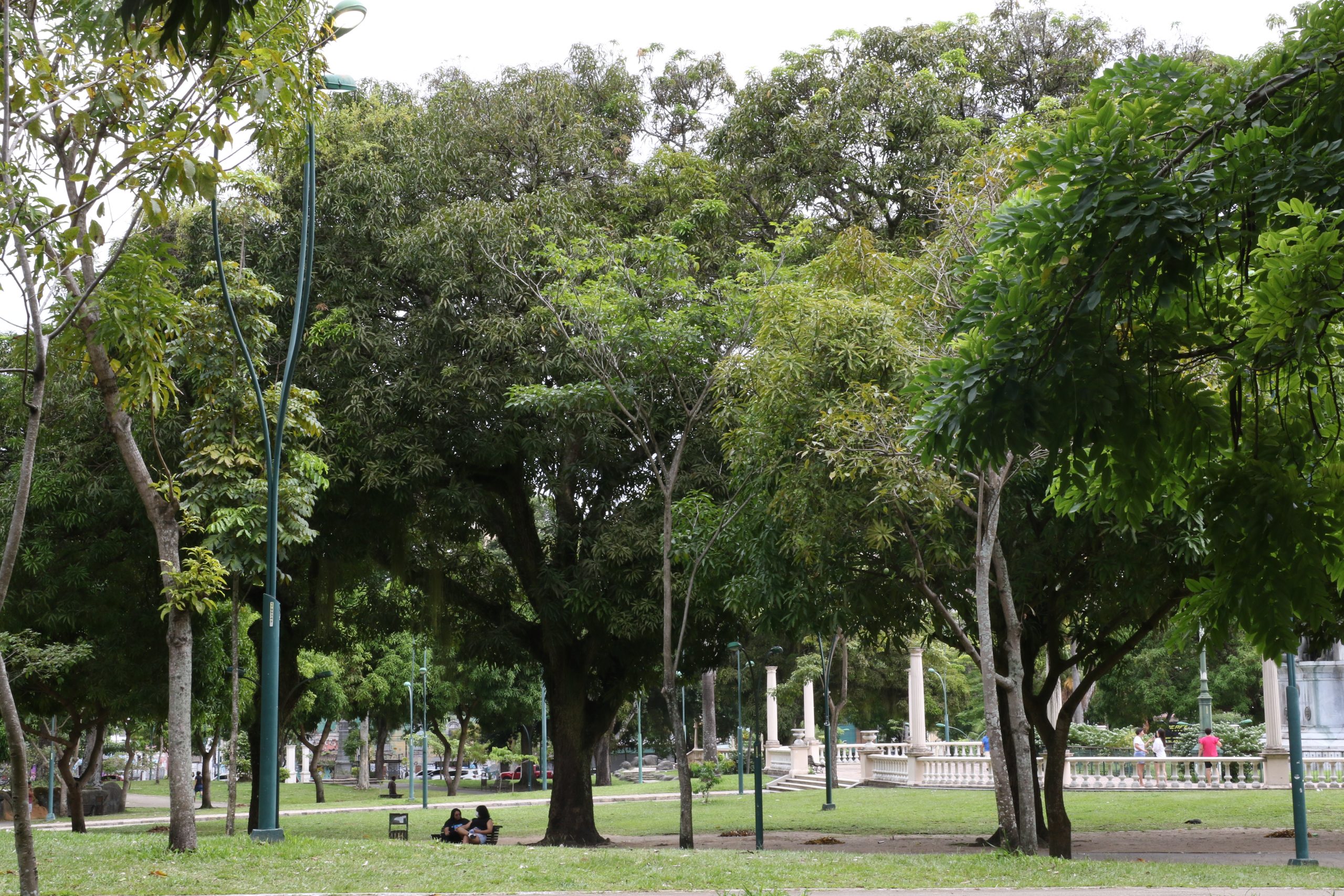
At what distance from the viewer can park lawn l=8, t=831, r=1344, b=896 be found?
10.6 metres

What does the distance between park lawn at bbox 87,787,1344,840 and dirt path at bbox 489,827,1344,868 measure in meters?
0.87

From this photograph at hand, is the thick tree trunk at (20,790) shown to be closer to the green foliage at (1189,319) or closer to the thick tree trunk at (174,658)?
the green foliage at (1189,319)

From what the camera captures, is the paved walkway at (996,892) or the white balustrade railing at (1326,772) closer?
the paved walkway at (996,892)

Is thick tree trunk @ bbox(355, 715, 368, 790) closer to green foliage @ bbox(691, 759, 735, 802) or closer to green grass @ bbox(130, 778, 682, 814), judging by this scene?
green grass @ bbox(130, 778, 682, 814)

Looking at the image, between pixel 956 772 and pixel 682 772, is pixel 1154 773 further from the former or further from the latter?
pixel 682 772

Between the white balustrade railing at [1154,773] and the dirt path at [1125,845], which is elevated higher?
the dirt path at [1125,845]

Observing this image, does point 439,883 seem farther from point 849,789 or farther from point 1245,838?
point 849,789

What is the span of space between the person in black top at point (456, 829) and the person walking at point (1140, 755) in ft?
60.3

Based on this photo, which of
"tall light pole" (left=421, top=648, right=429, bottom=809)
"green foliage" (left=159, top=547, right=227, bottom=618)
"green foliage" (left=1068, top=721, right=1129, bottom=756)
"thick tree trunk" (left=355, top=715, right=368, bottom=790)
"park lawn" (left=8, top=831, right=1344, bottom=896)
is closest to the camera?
"park lawn" (left=8, top=831, right=1344, bottom=896)

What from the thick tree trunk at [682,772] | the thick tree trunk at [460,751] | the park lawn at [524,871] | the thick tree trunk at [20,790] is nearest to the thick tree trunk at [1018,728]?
the park lawn at [524,871]

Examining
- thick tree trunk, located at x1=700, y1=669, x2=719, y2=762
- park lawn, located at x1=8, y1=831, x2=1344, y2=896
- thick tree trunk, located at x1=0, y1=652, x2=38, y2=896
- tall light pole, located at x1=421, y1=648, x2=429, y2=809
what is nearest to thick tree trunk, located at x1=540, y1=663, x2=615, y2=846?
park lawn, located at x1=8, y1=831, x2=1344, y2=896

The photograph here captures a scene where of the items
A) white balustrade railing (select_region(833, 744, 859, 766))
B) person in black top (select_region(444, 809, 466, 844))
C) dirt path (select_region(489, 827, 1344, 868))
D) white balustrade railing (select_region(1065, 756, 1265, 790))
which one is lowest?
white balustrade railing (select_region(833, 744, 859, 766))

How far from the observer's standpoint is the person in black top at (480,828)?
1983 centimetres

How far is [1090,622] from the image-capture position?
18.5 meters
